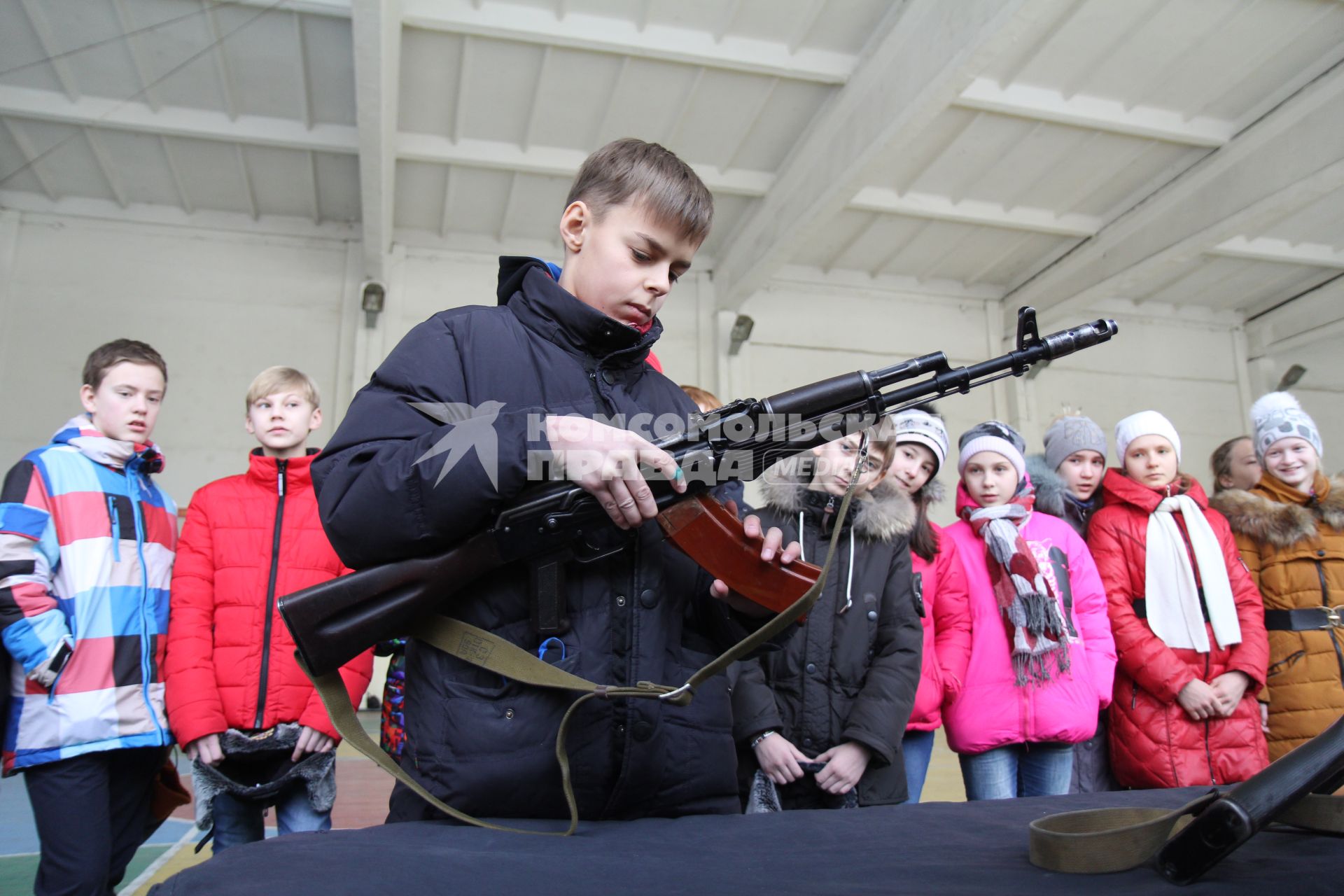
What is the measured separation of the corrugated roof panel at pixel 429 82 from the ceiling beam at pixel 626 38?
0.18 metres

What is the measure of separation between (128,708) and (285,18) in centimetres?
430

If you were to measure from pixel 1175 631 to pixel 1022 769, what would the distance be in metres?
0.69

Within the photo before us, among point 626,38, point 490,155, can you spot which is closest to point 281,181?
point 490,155

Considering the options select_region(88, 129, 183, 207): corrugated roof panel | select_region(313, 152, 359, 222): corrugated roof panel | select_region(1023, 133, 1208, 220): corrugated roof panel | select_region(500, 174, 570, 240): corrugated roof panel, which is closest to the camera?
select_region(88, 129, 183, 207): corrugated roof panel

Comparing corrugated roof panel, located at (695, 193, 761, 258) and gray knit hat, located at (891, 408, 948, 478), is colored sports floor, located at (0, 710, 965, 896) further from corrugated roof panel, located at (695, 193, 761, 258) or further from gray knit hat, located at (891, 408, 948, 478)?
corrugated roof panel, located at (695, 193, 761, 258)

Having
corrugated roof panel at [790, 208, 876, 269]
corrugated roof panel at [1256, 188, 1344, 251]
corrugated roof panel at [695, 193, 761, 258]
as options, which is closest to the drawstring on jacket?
corrugated roof panel at [695, 193, 761, 258]

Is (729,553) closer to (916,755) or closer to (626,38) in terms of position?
(916,755)

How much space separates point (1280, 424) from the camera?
307cm

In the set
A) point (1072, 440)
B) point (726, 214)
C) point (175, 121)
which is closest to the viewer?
point (1072, 440)

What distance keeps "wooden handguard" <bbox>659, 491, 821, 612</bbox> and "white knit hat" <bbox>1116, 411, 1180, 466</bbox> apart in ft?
7.42

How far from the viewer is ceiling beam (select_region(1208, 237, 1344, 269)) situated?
299 inches

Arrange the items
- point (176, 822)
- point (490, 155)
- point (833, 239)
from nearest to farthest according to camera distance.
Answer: point (176, 822) < point (490, 155) < point (833, 239)

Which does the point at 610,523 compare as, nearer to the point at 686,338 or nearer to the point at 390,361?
the point at 390,361

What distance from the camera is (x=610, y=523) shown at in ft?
3.74
